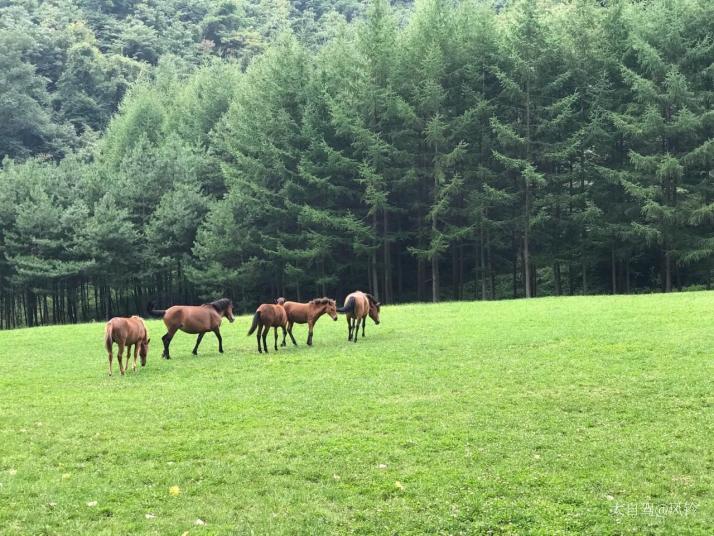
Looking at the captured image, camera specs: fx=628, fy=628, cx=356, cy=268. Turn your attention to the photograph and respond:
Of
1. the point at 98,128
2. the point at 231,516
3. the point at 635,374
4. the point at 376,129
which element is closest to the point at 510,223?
the point at 376,129

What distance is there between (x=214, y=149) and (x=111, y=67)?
57.2 metres

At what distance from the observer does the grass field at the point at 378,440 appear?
6973 millimetres

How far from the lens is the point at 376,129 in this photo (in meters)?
41.4

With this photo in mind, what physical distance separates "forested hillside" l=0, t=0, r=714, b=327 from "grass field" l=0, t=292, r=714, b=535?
2113 cm

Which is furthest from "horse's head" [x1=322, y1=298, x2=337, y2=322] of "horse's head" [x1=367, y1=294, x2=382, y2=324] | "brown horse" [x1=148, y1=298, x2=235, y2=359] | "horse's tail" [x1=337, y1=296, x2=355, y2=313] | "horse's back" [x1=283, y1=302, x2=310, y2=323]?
"brown horse" [x1=148, y1=298, x2=235, y2=359]

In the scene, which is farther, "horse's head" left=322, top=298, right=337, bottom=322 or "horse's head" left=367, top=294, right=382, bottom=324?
"horse's head" left=367, top=294, right=382, bottom=324

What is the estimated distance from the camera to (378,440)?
9328mm

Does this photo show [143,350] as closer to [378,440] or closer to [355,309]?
[355,309]

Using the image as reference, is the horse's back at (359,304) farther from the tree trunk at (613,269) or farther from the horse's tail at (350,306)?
the tree trunk at (613,269)

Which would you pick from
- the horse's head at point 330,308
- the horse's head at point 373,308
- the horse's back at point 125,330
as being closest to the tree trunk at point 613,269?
the horse's head at point 373,308

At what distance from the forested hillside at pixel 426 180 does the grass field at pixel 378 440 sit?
2113 cm

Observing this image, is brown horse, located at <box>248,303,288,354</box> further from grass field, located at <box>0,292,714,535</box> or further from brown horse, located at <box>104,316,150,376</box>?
brown horse, located at <box>104,316,150,376</box>

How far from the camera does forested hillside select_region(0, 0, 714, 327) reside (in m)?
35.4

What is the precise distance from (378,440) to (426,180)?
110 ft
